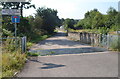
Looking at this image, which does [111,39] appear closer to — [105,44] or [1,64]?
[105,44]

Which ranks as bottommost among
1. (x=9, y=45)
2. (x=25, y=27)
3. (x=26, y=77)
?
(x=26, y=77)

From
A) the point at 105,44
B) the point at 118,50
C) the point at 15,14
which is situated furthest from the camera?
the point at 105,44

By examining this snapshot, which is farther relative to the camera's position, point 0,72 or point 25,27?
point 25,27

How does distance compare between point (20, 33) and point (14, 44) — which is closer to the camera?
point (14, 44)

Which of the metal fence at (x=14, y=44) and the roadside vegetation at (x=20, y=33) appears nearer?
the roadside vegetation at (x=20, y=33)

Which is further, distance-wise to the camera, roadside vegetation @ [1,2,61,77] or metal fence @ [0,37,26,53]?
metal fence @ [0,37,26,53]

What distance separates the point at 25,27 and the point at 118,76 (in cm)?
2124

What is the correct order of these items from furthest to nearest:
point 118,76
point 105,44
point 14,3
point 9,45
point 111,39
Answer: point 14,3 < point 105,44 < point 111,39 < point 9,45 < point 118,76

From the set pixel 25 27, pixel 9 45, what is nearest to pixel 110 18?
pixel 25 27

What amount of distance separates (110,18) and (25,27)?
22.2m

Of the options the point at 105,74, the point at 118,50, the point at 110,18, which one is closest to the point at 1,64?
the point at 105,74

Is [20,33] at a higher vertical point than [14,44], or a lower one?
higher

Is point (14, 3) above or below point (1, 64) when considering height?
above

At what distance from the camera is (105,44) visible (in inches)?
480
